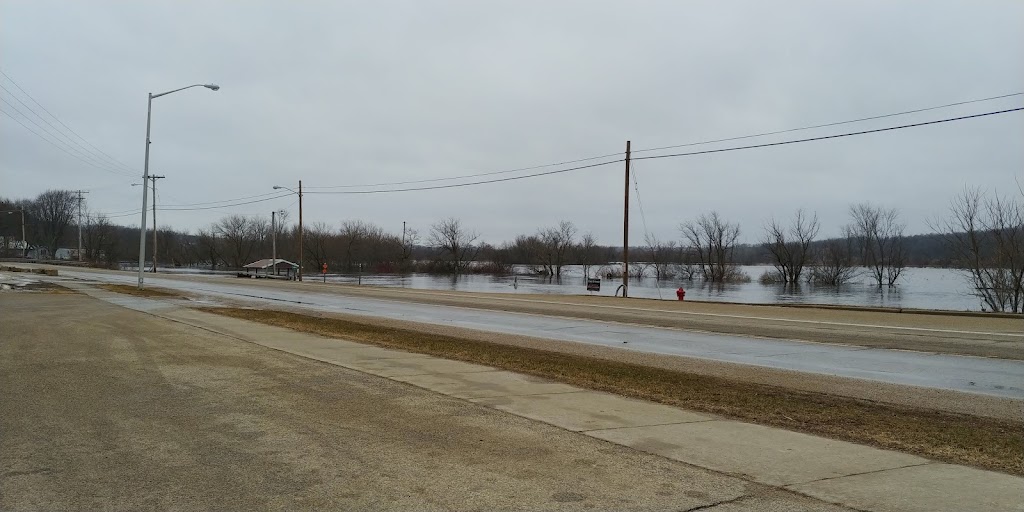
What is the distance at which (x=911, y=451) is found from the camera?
603 cm

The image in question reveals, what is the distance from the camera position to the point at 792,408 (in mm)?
7980

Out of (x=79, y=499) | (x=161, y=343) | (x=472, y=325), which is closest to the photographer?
(x=79, y=499)

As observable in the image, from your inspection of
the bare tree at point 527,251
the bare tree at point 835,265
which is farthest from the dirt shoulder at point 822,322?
the bare tree at point 527,251

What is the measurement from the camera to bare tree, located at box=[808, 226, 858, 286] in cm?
7744

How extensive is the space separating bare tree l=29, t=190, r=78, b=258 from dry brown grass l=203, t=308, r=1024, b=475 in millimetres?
146191

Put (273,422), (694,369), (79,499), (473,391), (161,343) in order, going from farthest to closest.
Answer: (161,343) → (694,369) → (473,391) → (273,422) → (79,499)

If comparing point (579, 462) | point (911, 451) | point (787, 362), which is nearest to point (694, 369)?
point (787, 362)

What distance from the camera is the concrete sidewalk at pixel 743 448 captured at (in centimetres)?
479

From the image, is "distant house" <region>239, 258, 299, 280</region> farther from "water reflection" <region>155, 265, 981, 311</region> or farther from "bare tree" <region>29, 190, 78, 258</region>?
"bare tree" <region>29, 190, 78, 258</region>

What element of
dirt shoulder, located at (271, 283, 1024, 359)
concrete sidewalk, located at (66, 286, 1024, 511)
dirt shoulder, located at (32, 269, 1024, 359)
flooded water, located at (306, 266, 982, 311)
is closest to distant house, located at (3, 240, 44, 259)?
flooded water, located at (306, 266, 982, 311)

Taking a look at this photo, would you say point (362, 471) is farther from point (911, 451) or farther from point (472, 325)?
point (472, 325)

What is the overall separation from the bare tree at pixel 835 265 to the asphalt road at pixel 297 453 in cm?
7806

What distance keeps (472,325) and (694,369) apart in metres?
9.82

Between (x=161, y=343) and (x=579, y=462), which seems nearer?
(x=579, y=462)
